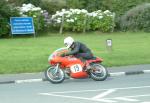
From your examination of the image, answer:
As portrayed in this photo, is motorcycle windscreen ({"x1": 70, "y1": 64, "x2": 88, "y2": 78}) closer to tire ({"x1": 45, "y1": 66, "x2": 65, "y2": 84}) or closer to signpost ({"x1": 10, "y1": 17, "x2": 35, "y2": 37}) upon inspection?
tire ({"x1": 45, "y1": 66, "x2": 65, "y2": 84})

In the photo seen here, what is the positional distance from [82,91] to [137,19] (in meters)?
22.5

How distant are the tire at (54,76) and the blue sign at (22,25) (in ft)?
52.7

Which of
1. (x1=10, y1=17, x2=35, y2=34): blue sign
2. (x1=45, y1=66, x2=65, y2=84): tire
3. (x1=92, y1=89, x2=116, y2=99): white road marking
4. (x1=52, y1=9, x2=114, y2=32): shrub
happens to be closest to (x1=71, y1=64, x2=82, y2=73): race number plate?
(x1=45, y1=66, x2=65, y2=84): tire

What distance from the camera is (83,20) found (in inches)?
1368

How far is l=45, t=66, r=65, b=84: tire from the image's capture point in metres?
16.0

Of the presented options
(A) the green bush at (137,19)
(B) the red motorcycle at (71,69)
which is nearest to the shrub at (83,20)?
(A) the green bush at (137,19)

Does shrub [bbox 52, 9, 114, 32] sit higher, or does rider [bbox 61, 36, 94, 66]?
shrub [bbox 52, 9, 114, 32]

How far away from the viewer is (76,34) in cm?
3434

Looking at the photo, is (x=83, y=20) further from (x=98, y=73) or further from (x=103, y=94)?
(x=103, y=94)

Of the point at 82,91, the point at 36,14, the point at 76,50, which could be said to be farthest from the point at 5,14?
the point at 82,91

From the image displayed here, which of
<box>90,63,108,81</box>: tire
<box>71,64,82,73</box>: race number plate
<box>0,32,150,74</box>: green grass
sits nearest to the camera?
<box>71,64,82,73</box>: race number plate

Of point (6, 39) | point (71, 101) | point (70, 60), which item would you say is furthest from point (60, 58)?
point (6, 39)

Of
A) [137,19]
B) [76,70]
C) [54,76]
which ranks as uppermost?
[137,19]

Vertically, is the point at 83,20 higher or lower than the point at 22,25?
higher
